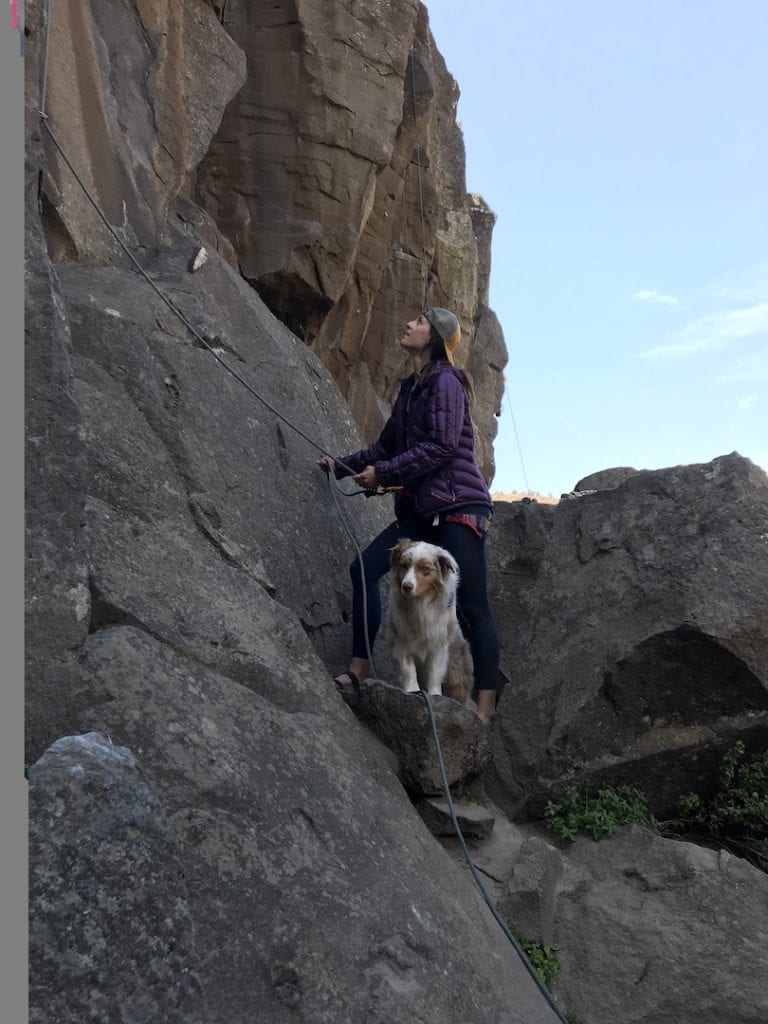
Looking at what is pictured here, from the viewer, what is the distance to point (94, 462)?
512 centimetres

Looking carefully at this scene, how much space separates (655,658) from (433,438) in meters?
2.12

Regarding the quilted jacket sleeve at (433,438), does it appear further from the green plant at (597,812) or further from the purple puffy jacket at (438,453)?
the green plant at (597,812)

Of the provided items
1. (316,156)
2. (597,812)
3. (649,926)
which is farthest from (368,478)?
(316,156)

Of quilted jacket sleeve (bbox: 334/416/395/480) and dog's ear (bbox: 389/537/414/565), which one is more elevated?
quilted jacket sleeve (bbox: 334/416/395/480)

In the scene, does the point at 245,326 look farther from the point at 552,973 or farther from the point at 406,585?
the point at 552,973

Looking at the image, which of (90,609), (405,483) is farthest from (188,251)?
(90,609)

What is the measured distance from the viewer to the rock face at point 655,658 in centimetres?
638

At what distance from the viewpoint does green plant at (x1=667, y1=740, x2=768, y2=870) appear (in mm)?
6348

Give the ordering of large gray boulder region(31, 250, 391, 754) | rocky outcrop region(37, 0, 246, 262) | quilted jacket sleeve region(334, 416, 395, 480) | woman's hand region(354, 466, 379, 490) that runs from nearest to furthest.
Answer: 1. large gray boulder region(31, 250, 391, 754)
2. woman's hand region(354, 466, 379, 490)
3. quilted jacket sleeve region(334, 416, 395, 480)
4. rocky outcrop region(37, 0, 246, 262)

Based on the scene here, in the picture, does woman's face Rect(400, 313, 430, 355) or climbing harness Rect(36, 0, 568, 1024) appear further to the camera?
woman's face Rect(400, 313, 430, 355)

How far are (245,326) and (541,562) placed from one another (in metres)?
3.28

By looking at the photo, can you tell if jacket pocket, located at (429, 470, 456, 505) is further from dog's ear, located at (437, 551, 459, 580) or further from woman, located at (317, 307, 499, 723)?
dog's ear, located at (437, 551, 459, 580)

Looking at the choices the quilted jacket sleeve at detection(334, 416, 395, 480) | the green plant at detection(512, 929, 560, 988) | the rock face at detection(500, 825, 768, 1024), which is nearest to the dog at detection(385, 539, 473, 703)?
the quilted jacket sleeve at detection(334, 416, 395, 480)

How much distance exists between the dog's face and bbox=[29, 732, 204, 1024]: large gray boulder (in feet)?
8.91
